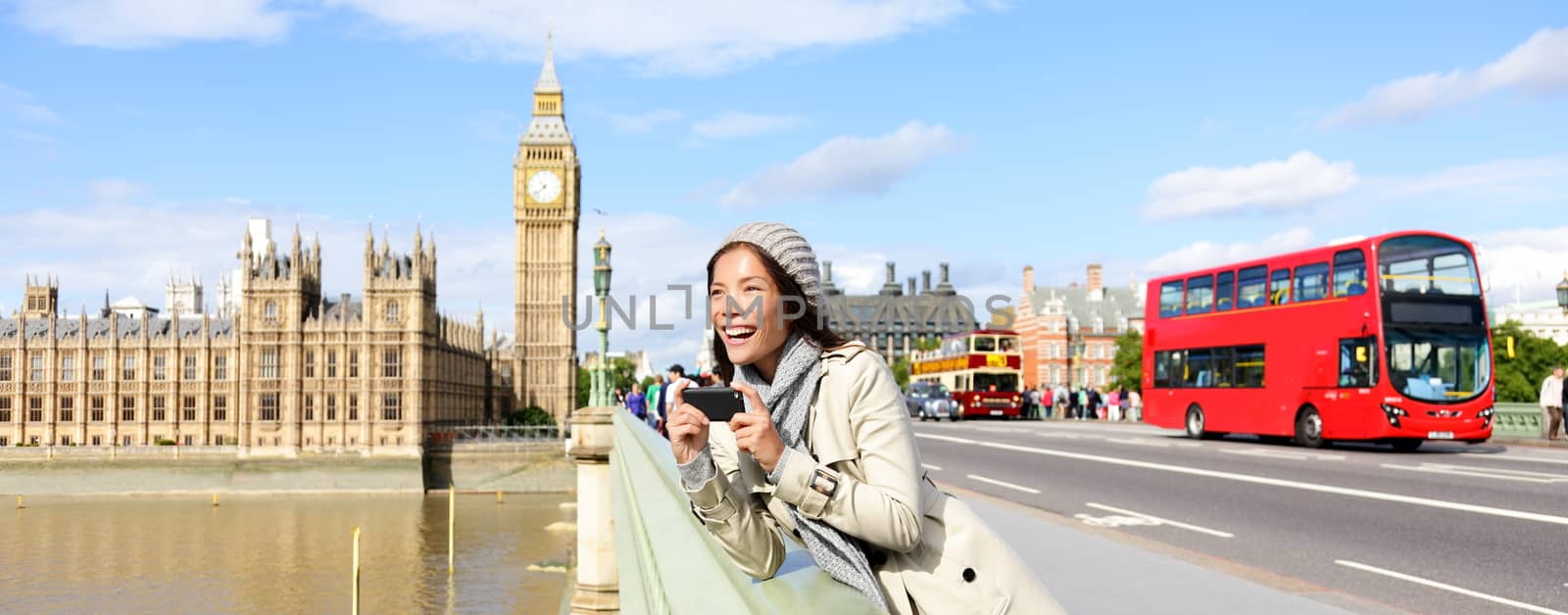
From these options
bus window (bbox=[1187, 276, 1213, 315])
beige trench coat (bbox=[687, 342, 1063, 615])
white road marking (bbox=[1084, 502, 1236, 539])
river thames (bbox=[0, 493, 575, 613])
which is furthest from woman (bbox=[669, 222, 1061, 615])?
river thames (bbox=[0, 493, 575, 613])

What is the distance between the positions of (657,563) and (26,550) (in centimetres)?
6711

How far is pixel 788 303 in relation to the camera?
304cm

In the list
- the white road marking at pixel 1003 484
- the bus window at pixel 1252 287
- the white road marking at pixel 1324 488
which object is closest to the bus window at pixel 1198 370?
the bus window at pixel 1252 287

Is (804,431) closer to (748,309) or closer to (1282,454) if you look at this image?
(748,309)

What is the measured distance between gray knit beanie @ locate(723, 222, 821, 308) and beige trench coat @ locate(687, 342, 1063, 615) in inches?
9.5

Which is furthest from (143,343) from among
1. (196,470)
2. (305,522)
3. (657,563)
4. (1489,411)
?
→ (657,563)

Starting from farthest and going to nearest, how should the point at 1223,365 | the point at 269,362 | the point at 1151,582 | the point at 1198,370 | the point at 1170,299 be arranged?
1. the point at 269,362
2. the point at 1170,299
3. the point at 1198,370
4. the point at 1223,365
5. the point at 1151,582

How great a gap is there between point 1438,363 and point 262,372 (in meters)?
83.8

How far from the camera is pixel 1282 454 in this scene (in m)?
20.9

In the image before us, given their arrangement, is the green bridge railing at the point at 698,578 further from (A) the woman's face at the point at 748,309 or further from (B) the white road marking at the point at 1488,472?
(B) the white road marking at the point at 1488,472

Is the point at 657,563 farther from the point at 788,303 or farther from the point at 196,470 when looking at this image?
the point at 196,470

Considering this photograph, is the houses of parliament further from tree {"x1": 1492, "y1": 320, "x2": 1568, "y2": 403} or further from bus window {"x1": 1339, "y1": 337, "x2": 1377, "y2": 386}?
bus window {"x1": 1339, "y1": 337, "x2": 1377, "y2": 386}

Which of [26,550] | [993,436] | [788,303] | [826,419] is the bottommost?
[26,550]

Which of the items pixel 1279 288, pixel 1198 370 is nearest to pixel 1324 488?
pixel 1279 288
